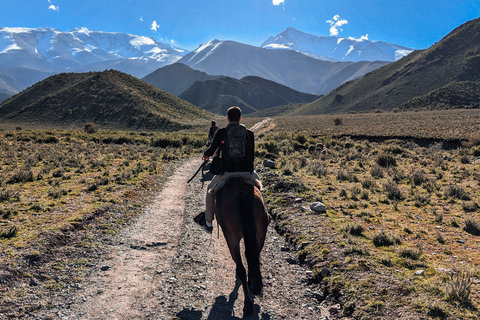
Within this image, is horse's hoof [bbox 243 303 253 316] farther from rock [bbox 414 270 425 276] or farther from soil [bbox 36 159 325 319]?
rock [bbox 414 270 425 276]

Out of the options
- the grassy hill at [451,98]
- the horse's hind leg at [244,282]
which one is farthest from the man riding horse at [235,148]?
the grassy hill at [451,98]

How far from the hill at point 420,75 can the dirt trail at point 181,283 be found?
11603cm

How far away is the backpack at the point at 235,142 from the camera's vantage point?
5398 mm

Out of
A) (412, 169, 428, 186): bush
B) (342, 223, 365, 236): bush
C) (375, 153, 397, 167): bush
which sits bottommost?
(342, 223, 365, 236): bush

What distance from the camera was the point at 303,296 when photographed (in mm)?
5441

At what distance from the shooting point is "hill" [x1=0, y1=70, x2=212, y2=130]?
3108 inches

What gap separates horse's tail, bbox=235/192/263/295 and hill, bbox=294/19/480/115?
386 feet

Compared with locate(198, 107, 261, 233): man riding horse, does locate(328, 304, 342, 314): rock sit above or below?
below

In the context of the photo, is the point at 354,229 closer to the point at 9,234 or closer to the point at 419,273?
the point at 419,273

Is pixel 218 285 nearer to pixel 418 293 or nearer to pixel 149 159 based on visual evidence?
pixel 418 293

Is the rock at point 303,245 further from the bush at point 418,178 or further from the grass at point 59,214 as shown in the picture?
the bush at point 418,178

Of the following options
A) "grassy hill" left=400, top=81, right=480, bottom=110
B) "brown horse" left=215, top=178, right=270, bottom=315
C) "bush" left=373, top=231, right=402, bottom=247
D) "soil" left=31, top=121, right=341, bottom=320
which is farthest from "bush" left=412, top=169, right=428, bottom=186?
"grassy hill" left=400, top=81, right=480, bottom=110

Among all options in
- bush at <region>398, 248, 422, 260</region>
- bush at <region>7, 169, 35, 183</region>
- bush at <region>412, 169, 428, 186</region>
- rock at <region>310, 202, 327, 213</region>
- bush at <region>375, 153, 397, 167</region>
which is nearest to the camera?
bush at <region>398, 248, 422, 260</region>

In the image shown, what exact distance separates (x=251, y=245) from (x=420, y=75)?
139528mm
